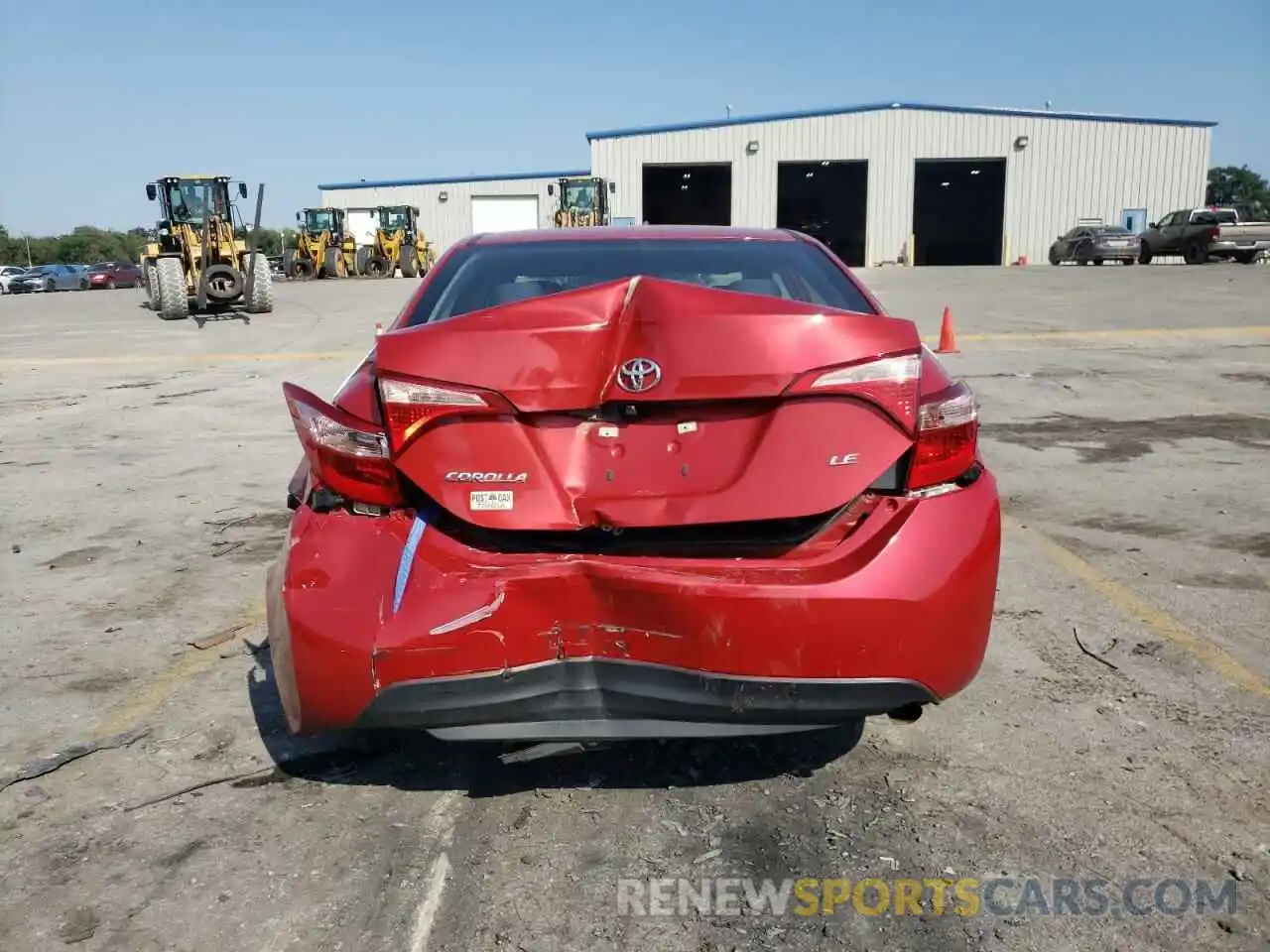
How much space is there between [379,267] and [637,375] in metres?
43.7

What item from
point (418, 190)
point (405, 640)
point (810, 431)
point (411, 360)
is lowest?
point (405, 640)

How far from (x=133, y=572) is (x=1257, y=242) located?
36.8 m

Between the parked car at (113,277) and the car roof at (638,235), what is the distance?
5350 centimetres

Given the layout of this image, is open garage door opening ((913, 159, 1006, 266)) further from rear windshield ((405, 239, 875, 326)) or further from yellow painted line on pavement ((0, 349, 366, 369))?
rear windshield ((405, 239, 875, 326))

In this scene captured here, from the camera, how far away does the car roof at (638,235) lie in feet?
12.4

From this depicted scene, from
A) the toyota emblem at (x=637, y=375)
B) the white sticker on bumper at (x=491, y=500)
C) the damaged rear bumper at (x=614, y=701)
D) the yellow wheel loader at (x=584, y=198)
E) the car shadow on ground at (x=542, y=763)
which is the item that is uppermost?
the yellow wheel loader at (x=584, y=198)

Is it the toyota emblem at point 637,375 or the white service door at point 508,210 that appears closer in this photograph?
the toyota emblem at point 637,375

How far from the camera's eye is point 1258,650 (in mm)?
3854

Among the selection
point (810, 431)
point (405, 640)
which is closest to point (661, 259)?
point (810, 431)

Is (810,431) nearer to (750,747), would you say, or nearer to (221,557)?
(750,747)

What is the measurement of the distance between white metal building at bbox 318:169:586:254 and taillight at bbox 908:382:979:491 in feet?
193

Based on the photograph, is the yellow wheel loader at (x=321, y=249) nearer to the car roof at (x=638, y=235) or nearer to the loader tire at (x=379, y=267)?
the loader tire at (x=379, y=267)

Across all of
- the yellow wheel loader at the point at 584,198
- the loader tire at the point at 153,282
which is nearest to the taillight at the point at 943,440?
the loader tire at the point at 153,282

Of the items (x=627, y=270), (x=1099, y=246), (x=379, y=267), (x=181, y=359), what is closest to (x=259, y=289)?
(x=181, y=359)
